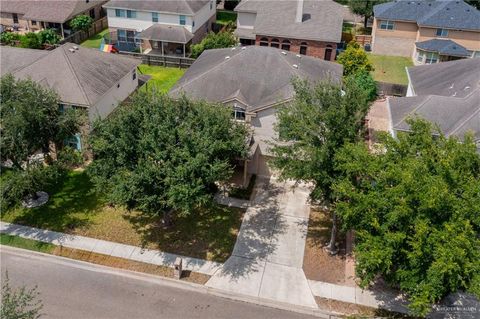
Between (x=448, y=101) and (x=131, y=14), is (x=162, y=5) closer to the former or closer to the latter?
(x=131, y=14)

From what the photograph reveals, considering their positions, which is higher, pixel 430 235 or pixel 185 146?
pixel 185 146

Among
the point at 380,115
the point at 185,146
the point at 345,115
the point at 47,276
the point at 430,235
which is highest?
the point at 345,115

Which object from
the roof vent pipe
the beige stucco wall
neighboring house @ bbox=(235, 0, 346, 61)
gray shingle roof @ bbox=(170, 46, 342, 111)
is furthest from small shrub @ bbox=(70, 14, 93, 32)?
the beige stucco wall

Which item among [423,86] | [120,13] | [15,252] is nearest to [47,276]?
[15,252]

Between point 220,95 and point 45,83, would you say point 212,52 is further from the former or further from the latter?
point 45,83

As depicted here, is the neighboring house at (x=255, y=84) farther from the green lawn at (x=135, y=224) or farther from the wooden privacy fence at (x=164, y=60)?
the wooden privacy fence at (x=164, y=60)

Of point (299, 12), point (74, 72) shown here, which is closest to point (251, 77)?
point (74, 72)
